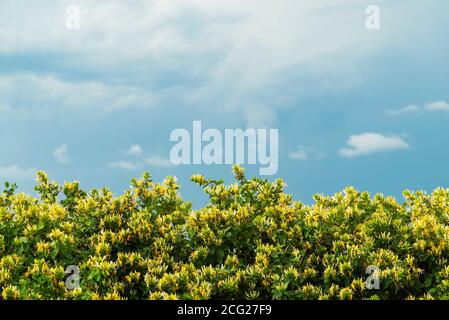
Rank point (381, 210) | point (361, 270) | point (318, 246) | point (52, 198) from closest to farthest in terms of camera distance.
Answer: point (361, 270) < point (318, 246) < point (381, 210) < point (52, 198)

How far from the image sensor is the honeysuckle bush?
664cm

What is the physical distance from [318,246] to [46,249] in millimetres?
3258

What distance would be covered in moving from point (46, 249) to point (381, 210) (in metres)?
4.33

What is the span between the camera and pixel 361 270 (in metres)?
6.89

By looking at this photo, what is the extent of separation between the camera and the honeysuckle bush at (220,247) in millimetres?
6645

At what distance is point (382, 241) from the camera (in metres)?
7.15

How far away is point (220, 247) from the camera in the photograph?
7.30 m
